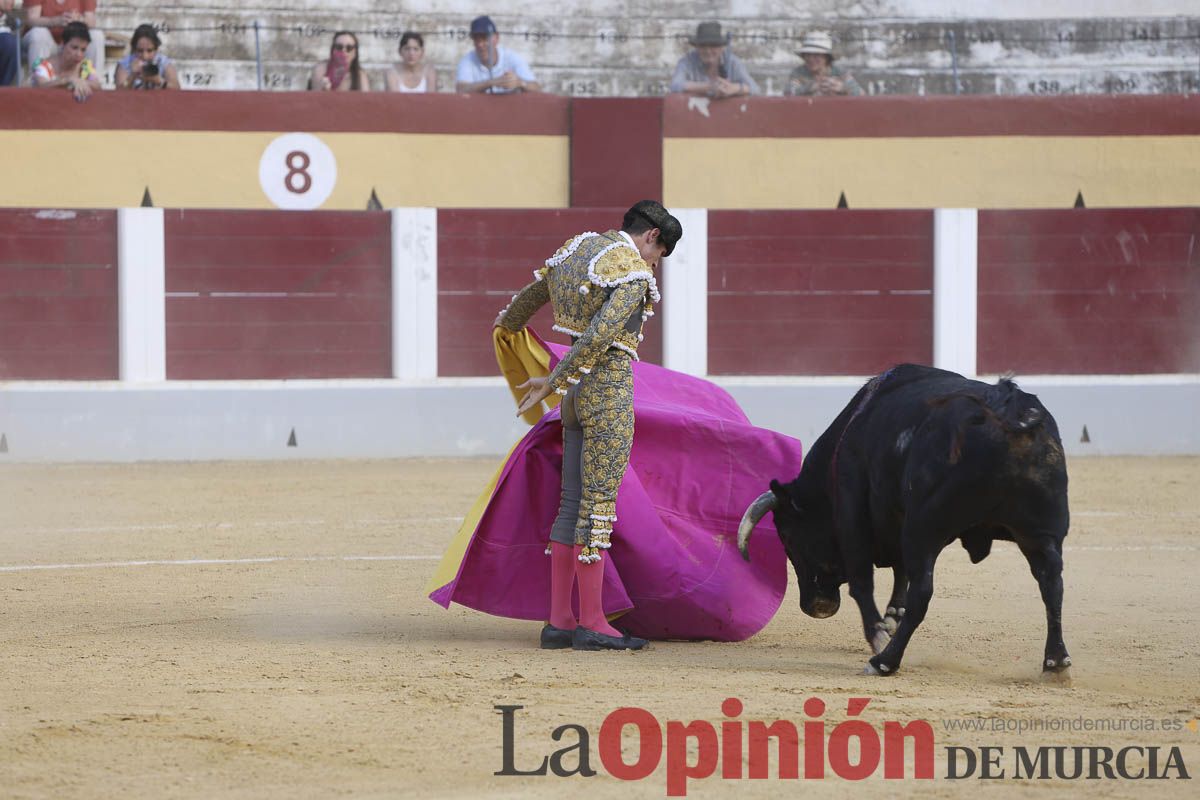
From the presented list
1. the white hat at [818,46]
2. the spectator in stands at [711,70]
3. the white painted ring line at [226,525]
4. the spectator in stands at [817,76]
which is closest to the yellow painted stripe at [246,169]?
the spectator in stands at [711,70]

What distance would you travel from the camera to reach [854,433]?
4.14m

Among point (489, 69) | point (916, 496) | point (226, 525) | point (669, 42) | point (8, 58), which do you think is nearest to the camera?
point (916, 496)

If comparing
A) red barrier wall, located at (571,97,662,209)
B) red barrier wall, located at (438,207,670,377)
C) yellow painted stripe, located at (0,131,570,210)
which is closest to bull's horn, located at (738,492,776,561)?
red barrier wall, located at (438,207,670,377)

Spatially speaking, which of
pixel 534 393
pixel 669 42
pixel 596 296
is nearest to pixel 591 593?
pixel 534 393

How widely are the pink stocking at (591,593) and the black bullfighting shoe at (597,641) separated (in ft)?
0.06

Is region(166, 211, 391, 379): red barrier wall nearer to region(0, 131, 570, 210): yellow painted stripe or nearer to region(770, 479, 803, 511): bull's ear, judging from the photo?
region(0, 131, 570, 210): yellow painted stripe

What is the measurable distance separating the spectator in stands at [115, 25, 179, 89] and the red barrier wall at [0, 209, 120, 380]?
1.02 metres

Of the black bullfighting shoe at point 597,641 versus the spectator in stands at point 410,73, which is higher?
the spectator in stands at point 410,73

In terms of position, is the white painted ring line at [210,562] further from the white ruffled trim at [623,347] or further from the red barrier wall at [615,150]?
the red barrier wall at [615,150]

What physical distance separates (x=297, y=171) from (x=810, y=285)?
2908 millimetres

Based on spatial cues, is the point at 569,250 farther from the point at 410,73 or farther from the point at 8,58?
the point at 8,58

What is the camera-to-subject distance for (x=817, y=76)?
400 inches

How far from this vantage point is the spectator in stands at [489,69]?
9.66 metres

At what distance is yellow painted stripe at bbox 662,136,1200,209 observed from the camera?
32.2 feet
